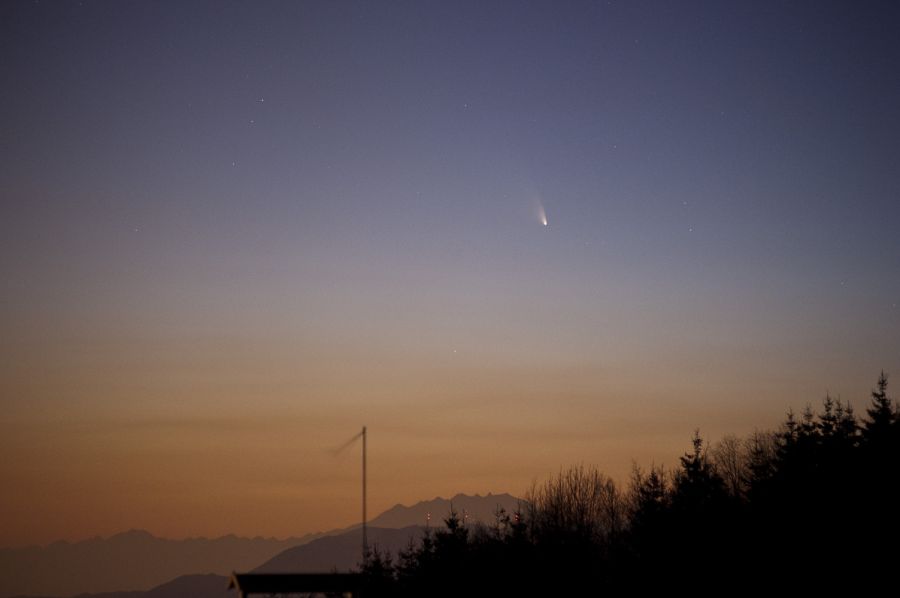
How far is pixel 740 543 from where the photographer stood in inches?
1494

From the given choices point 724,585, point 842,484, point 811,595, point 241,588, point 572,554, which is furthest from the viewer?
point 572,554

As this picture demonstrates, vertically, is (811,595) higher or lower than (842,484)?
lower

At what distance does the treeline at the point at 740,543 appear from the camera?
3544 centimetres

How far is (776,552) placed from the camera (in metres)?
36.9

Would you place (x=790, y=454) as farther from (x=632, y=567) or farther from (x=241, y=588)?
(x=241, y=588)

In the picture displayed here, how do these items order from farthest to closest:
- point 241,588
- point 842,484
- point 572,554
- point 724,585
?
1. point 572,554
2. point 842,484
3. point 724,585
4. point 241,588

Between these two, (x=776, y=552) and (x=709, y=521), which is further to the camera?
(x=709, y=521)

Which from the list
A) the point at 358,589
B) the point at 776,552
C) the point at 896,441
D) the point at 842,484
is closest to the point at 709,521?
the point at 776,552

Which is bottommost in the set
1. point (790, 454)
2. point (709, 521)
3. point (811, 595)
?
point (811, 595)

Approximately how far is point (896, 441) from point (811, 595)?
10726 mm

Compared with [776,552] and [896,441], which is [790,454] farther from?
[776,552]

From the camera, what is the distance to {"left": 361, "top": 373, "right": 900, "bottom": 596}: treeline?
35.4 m

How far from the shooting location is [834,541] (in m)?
36.3

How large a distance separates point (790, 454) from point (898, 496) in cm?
→ 841
